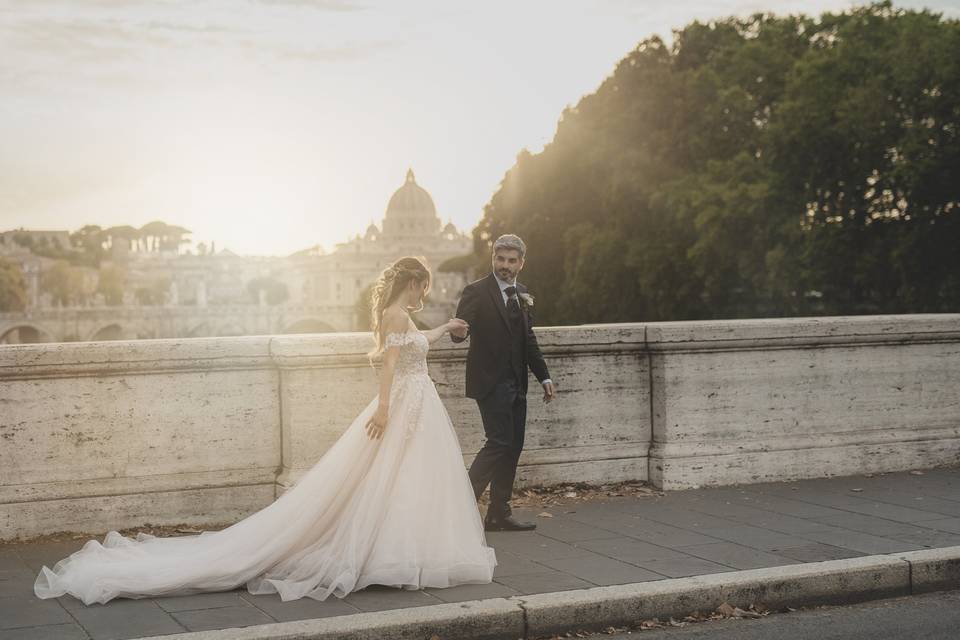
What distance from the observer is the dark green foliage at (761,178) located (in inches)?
1131

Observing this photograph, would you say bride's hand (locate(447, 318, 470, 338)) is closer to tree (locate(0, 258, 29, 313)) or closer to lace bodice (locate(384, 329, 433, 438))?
lace bodice (locate(384, 329, 433, 438))

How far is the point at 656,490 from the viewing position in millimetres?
8672

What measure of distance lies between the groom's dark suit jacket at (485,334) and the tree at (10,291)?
11329 cm

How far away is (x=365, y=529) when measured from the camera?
6.03 meters

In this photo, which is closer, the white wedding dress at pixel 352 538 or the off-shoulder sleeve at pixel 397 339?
the white wedding dress at pixel 352 538

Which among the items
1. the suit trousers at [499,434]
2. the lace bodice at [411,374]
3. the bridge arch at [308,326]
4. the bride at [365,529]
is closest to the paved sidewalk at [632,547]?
the bride at [365,529]

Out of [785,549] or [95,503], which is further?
[95,503]

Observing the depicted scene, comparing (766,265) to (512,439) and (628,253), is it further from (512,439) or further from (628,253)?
(512,439)

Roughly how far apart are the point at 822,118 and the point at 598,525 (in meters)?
25.1

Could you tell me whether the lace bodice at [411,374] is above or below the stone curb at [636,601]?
above

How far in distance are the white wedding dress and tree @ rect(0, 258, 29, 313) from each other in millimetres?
113814

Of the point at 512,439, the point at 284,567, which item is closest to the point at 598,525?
the point at 512,439

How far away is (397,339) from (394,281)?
0.98ft

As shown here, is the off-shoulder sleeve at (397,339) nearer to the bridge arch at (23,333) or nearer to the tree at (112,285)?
the bridge arch at (23,333)
